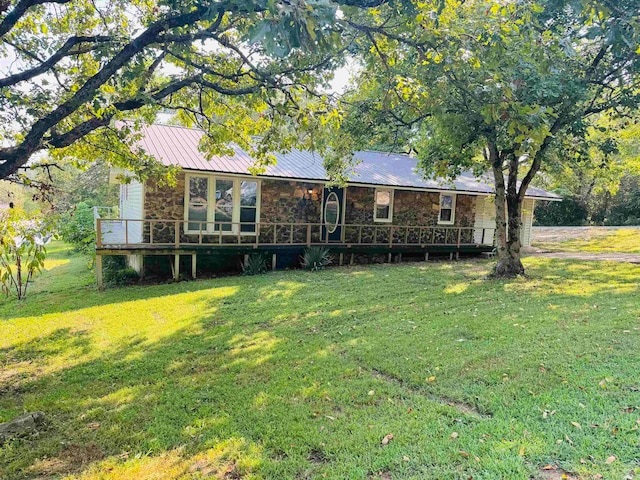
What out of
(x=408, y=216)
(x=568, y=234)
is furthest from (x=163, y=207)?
Answer: (x=568, y=234)

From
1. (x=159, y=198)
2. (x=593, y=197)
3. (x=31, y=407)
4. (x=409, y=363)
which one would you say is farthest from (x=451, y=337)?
(x=593, y=197)

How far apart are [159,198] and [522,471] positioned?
458 inches

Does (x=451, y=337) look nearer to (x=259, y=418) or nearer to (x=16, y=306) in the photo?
(x=259, y=418)

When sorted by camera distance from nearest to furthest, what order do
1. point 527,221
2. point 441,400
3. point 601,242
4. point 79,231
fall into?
point 441,400 → point 79,231 → point 527,221 → point 601,242

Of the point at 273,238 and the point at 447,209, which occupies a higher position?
the point at 447,209

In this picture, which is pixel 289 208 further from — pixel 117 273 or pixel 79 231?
pixel 79 231

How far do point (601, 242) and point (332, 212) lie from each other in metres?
15.3

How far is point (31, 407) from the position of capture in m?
4.51

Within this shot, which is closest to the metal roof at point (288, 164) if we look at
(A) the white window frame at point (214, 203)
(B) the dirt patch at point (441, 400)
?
(A) the white window frame at point (214, 203)

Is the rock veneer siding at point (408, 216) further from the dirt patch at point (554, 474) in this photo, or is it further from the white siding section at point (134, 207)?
the dirt patch at point (554, 474)

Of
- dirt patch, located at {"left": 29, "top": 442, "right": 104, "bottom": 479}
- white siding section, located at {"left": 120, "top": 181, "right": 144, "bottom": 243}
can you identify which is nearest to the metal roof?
white siding section, located at {"left": 120, "top": 181, "right": 144, "bottom": 243}

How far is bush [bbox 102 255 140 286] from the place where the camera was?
12.1 metres

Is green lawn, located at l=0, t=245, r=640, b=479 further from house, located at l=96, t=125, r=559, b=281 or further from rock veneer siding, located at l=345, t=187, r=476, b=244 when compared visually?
rock veneer siding, located at l=345, t=187, r=476, b=244

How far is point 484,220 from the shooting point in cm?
1845
